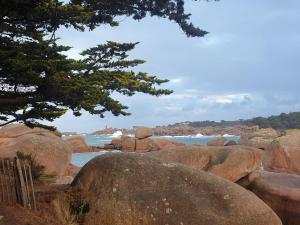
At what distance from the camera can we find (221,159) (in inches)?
711

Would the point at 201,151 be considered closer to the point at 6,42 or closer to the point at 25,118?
the point at 25,118

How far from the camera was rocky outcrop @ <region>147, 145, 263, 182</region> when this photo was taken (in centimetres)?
1738

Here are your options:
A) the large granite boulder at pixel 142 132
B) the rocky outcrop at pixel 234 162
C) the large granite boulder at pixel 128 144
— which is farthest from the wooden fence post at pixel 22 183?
the large granite boulder at pixel 128 144

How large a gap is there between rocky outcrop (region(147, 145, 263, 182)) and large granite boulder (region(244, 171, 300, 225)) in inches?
25.0

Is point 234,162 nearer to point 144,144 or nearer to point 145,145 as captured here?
point 145,145

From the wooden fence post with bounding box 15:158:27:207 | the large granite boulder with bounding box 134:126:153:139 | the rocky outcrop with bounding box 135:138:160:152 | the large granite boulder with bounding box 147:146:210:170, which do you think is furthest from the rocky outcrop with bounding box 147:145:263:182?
the large granite boulder with bounding box 134:126:153:139

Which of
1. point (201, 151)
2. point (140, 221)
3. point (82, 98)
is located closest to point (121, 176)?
point (140, 221)

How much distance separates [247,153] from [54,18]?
9659mm

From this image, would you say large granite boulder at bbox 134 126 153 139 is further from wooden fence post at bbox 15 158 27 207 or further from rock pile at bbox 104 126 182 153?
wooden fence post at bbox 15 158 27 207

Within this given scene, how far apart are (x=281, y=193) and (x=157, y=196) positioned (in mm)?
7184

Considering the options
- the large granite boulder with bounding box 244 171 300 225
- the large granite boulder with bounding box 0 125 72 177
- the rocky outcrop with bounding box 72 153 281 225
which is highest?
the large granite boulder with bounding box 0 125 72 177

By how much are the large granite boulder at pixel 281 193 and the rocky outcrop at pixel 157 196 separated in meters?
4.68

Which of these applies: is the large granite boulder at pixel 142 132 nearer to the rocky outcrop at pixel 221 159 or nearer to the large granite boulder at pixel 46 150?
the large granite boulder at pixel 46 150

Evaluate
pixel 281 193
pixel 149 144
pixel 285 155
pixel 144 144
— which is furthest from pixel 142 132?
pixel 281 193
